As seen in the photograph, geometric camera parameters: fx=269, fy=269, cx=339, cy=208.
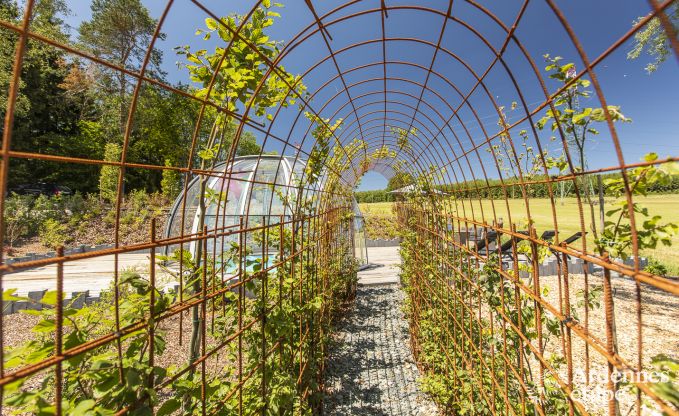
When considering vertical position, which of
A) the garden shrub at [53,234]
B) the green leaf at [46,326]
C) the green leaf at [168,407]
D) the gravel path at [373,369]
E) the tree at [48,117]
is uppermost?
the tree at [48,117]

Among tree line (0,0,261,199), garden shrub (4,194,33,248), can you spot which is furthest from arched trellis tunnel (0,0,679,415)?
tree line (0,0,261,199)

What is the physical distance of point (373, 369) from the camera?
4230 mm

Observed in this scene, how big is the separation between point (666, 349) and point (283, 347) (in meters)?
6.24

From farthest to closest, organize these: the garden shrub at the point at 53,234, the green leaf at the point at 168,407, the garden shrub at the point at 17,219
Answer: the garden shrub at the point at 53,234 < the garden shrub at the point at 17,219 < the green leaf at the point at 168,407

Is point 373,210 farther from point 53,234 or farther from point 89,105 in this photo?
point 89,105

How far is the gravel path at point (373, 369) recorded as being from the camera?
3.46m

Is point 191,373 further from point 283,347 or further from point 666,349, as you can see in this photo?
point 666,349

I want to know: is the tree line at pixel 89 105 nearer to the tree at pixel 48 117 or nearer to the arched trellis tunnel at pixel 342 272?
the tree at pixel 48 117

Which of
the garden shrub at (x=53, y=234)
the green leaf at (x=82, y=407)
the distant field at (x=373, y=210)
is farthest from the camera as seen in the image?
the distant field at (x=373, y=210)

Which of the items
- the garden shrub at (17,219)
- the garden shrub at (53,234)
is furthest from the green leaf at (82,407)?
the garden shrub at (17,219)

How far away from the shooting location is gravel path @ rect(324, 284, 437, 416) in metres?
3.46

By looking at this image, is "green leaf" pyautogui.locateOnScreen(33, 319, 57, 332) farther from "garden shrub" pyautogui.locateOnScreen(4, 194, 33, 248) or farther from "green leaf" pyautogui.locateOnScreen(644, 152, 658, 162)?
"garden shrub" pyautogui.locateOnScreen(4, 194, 33, 248)

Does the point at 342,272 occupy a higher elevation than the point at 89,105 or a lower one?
lower

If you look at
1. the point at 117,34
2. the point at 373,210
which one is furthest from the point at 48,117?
the point at 373,210
